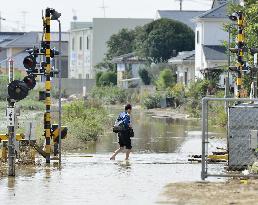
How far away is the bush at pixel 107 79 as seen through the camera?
309ft

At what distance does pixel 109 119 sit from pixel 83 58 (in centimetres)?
6809

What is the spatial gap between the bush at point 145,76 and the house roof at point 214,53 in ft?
41.0

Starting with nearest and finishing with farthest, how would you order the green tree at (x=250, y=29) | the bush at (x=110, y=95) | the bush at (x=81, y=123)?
1. the bush at (x=81, y=123)
2. the green tree at (x=250, y=29)
3. the bush at (x=110, y=95)

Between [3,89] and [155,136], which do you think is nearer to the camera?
[155,136]

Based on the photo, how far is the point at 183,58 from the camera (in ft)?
261

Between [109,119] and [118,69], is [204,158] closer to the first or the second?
[109,119]

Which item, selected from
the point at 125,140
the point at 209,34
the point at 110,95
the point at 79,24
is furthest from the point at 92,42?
the point at 125,140

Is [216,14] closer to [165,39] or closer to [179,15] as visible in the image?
[165,39]

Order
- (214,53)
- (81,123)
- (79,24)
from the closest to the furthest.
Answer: (81,123), (214,53), (79,24)

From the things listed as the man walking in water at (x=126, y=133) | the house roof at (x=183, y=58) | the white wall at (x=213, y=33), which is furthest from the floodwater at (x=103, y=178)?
the house roof at (x=183, y=58)

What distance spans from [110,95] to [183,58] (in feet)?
20.6

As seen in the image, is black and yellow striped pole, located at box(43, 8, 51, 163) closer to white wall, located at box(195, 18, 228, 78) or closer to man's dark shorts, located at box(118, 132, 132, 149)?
man's dark shorts, located at box(118, 132, 132, 149)

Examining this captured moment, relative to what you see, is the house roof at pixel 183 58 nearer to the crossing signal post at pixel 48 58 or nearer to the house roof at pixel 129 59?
the house roof at pixel 129 59

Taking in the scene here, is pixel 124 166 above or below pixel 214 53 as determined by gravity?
below
